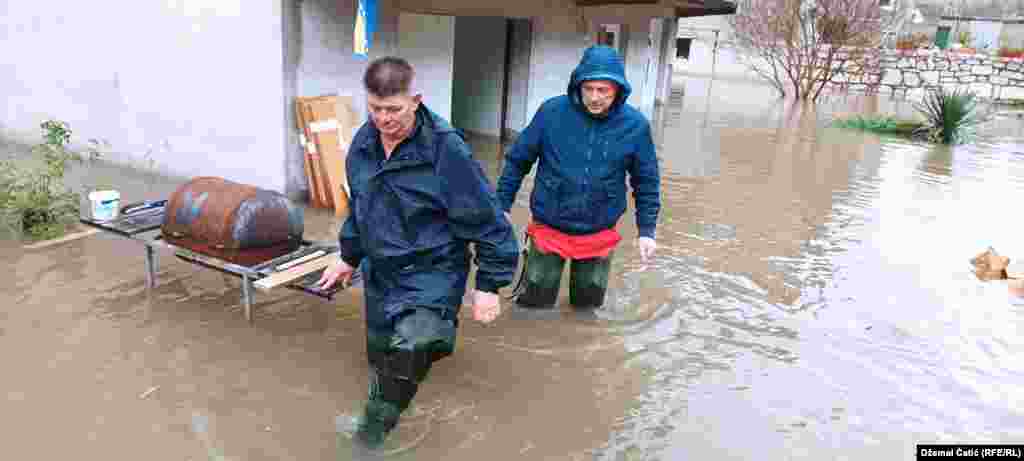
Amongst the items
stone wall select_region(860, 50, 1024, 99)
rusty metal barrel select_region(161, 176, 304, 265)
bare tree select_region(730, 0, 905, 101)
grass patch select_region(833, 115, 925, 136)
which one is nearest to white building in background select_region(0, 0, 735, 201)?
rusty metal barrel select_region(161, 176, 304, 265)

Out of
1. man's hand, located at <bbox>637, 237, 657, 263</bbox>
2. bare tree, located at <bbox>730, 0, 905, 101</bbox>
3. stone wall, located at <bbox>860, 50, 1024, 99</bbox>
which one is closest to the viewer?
man's hand, located at <bbox>637, 237, 657, 263</bbox>

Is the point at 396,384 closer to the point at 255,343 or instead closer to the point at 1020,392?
the point at 255,343

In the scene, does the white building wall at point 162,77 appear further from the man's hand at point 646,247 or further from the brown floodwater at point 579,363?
the man's hand at point 646,247

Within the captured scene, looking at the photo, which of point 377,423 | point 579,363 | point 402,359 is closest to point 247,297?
point 377,423

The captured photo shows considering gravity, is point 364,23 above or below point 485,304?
above

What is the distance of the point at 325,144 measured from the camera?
6.66 metres

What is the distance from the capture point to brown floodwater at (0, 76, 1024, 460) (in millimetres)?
3268

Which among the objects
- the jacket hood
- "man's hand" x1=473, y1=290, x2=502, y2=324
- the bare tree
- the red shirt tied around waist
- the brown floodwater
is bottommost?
the brown floodwater

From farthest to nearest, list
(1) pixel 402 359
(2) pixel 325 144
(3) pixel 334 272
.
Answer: (2) pixel 325 144 < (3) pixel 334 272 < (1) pixel 402 359

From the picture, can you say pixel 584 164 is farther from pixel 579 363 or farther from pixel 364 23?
pixel 364 23

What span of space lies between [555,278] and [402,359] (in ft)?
5.90

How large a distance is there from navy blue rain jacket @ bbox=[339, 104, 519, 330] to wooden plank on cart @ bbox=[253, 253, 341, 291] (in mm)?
925

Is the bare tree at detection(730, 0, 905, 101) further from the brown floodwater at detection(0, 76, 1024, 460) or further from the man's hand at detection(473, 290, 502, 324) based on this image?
the man's hand at detection(473, 290, 502, 324)

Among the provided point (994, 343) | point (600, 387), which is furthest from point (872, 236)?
point (600, 387)
